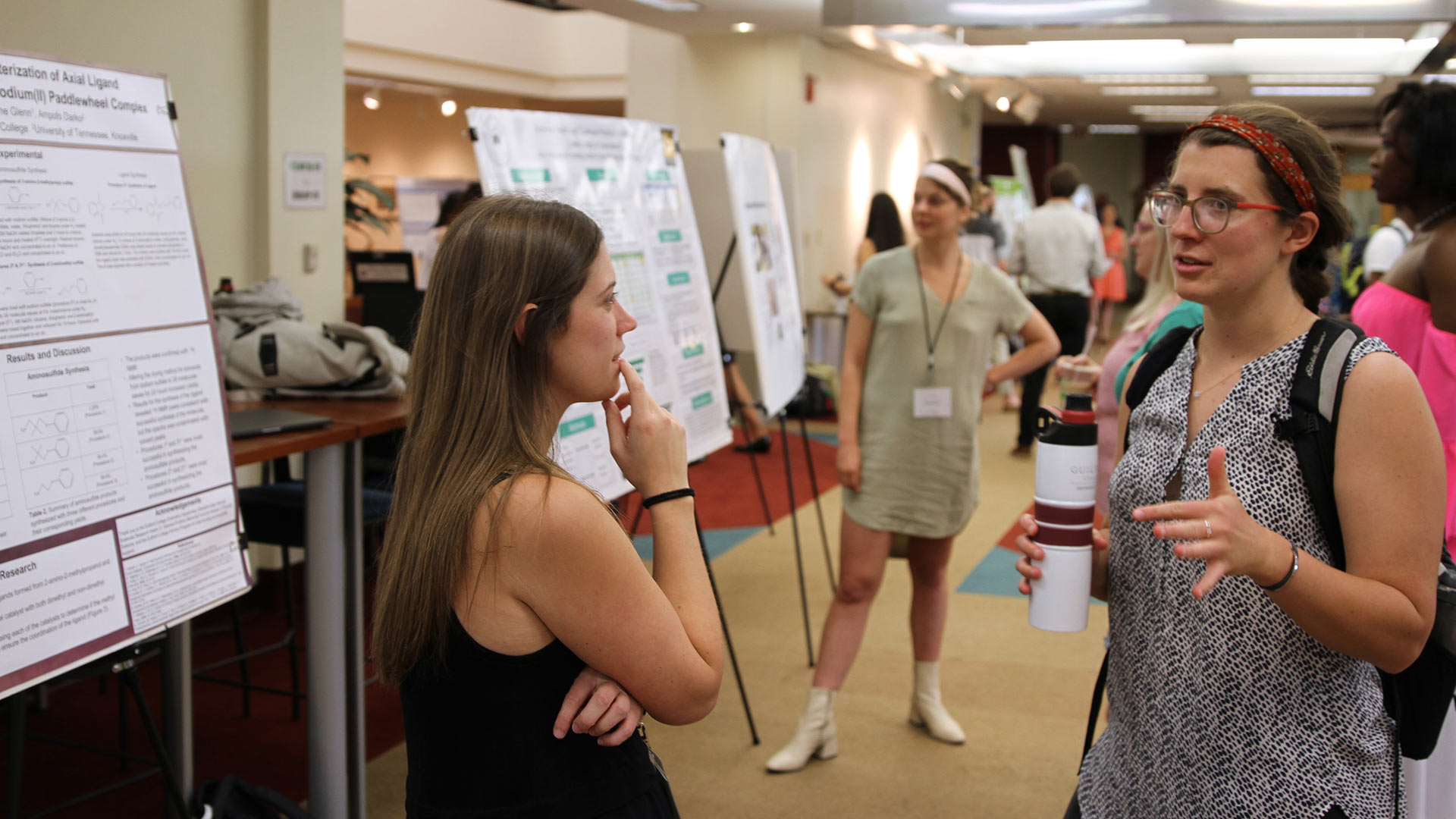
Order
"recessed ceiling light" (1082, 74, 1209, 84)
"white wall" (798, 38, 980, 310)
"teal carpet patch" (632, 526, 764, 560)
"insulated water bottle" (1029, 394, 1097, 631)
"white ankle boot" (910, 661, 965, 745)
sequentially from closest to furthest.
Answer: "insulated water bottle" (1029, 394, 1097, 631) → "white ankle boot" (910, 661, 965, 745) → "teal carpet patch" (632, 526, 764, 560) → "white wall" (798, 38, 980, 310) → "recessed ceiling light" (1082, 74, 1209, 84)

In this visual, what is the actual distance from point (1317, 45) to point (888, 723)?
8403 millimetres

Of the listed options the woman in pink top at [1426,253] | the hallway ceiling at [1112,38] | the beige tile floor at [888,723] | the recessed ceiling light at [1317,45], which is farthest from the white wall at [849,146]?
the woman in pink top at [1426,253]

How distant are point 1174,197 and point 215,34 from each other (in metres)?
3.54

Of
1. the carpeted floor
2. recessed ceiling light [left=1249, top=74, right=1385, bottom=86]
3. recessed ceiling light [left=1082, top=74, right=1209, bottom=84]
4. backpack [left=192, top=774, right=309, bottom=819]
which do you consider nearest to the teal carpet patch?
the carpeted floor

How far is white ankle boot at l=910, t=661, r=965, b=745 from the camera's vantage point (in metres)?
3.31

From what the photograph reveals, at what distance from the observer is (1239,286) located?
55.3 inches

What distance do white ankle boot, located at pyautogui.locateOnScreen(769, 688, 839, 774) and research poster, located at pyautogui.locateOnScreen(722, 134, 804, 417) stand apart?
106cm

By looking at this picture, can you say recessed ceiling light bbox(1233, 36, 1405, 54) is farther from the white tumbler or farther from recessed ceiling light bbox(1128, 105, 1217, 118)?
the white tumbler

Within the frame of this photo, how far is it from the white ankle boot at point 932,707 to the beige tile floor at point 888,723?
0.14ft

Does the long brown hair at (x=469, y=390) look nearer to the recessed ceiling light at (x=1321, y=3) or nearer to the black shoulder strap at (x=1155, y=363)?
the black shoulder strap at (x=1155, y=363)

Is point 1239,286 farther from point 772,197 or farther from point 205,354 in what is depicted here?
point 772,197

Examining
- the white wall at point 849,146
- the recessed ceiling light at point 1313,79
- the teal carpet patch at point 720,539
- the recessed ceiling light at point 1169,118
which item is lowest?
the teal carpet patch at point 720,539

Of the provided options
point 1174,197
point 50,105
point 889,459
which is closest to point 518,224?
point 1174,197

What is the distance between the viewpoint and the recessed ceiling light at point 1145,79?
38.6 ft
